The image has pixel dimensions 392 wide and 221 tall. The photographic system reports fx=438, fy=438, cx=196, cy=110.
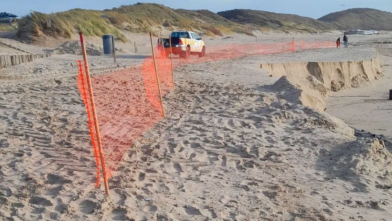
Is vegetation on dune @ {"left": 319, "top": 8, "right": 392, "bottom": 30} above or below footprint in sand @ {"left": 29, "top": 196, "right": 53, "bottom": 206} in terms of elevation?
above

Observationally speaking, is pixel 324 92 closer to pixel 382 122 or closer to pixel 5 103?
pixel 382 122

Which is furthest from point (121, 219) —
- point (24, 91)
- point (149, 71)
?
point (149, 71)

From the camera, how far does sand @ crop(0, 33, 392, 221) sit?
446cm

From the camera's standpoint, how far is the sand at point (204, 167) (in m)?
4.46

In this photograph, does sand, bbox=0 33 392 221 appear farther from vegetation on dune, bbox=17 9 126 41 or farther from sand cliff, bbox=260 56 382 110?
vegetation on dune, bbox=17 9 126 41

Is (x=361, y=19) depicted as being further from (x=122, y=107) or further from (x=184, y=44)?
(x=122, y=107)

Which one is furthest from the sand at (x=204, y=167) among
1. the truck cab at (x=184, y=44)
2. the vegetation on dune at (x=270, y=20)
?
the vegetation on dune at (x=270, y=20)

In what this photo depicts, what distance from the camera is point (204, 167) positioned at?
5703mm

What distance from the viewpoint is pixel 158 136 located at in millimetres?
7074

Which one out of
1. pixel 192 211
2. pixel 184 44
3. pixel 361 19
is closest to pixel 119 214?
pixel 192 211

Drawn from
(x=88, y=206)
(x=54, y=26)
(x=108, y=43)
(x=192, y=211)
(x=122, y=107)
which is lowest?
(x=192, y=211)

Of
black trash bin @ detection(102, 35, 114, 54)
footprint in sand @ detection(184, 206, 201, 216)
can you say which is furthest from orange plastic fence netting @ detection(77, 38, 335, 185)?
black trash bin @ detection(102, 35, 114, 54)

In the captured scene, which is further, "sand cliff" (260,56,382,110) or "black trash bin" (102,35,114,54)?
"black trash bin" (102,35,114,54)

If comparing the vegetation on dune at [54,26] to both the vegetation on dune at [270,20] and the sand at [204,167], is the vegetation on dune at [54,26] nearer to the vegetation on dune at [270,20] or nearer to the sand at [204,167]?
the sand at [204,167]
